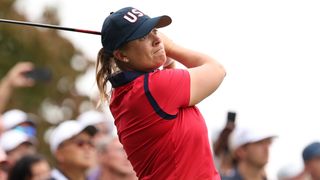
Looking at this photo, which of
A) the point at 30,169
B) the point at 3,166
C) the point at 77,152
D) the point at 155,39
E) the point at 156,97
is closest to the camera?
the point at 156,97

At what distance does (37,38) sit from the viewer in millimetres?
27688

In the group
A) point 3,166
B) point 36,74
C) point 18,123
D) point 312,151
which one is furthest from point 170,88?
point 36,74

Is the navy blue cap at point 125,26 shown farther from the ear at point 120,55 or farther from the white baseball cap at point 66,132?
the white baseball cap at point 66,132

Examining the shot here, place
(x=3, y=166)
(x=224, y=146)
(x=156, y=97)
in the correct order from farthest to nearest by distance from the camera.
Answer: (x=224, y=146), (x=3, y=166), (x=156, y=97)

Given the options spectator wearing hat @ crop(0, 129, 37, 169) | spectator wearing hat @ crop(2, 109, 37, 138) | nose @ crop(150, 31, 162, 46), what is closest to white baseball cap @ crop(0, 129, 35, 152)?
spectator wearing hat @ crop(0, 129, 37, 169)

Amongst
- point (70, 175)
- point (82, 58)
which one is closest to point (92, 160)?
point (70, 175)

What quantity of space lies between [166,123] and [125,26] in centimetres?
59

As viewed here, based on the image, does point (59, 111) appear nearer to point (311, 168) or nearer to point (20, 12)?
point (20, 12)

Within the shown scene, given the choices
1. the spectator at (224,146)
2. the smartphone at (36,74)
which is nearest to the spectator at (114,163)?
the spectator at (224,146)

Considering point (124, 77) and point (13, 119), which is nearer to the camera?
point (124, 77)

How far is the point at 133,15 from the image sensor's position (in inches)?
257

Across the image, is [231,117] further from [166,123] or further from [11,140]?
[166,123]

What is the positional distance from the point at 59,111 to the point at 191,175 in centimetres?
2091

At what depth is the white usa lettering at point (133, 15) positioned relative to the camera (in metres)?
6.48
